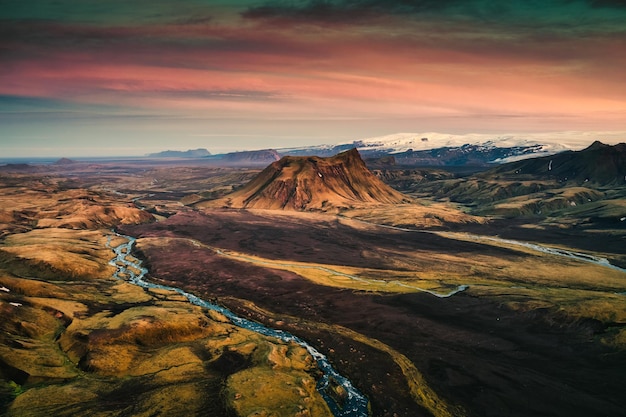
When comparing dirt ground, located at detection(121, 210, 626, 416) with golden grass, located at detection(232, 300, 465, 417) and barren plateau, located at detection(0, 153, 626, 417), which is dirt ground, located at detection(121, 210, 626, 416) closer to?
barren plateau, located at detection(0, 153, 626, 417)

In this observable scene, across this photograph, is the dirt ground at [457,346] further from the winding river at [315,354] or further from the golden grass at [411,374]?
the winding river at [315,354]

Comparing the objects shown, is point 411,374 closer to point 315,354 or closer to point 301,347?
point 315,354

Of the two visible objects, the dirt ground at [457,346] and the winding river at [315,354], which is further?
the dirt ground at [457,346]

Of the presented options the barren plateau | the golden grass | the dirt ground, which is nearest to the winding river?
the barren plateau

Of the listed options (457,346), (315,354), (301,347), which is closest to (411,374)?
(457,346)

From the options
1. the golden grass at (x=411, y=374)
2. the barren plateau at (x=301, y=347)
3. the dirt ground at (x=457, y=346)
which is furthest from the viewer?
the dirt ground at (x=457, y=346)

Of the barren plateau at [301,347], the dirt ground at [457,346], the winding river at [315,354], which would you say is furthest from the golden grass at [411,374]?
the winding river at [315,354]

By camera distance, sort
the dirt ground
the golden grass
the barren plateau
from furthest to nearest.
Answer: the dirt ground < the golden grass < the barren plateau

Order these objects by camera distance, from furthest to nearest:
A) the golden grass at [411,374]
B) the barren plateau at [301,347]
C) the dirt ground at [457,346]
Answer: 1. the dirt ground at [457,346]
2. the golden grass at [411,374]
3. the barren plateau at [301,347]

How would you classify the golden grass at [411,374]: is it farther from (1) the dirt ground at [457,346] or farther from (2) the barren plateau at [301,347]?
(1) the dirt ground at [457,346]

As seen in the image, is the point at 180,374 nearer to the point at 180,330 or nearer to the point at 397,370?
the point at 180,330

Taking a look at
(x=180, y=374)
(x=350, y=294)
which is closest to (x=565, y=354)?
(x=350, y=294)

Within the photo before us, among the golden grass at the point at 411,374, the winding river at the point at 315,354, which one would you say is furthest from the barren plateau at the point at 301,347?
the winding river at the point at 315,354
